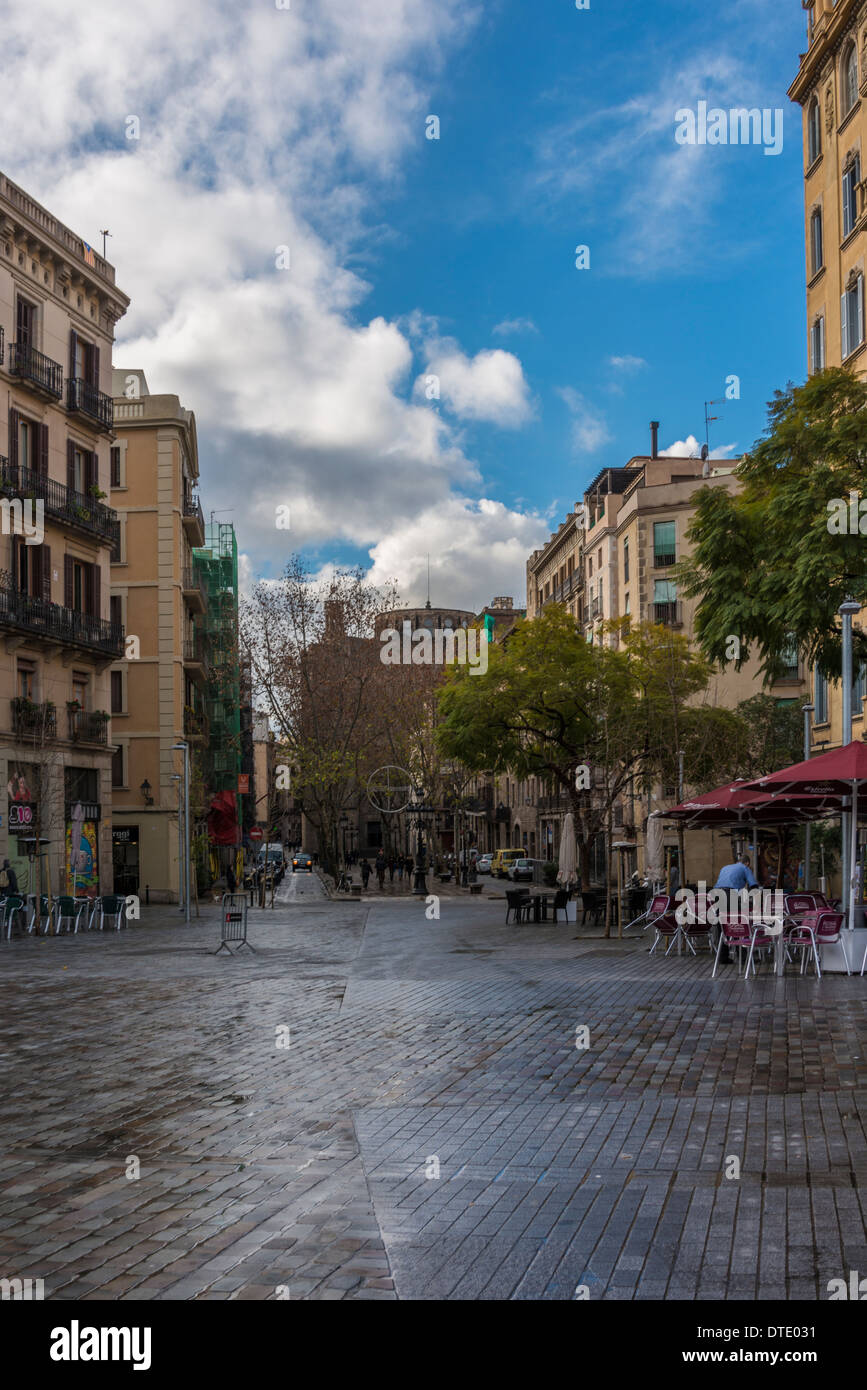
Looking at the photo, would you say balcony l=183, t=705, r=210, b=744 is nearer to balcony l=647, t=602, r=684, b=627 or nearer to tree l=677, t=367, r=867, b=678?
balcony l=647, t=602, r=684, b=627

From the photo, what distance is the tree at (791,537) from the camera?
21.7 m

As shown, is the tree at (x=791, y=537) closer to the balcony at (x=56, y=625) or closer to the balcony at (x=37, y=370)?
the balcony at (x=56, y=625)

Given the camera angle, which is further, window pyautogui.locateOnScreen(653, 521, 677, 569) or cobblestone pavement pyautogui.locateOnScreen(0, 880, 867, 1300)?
window pyautogui.locateOnScreen(653, 521, 677, 569)

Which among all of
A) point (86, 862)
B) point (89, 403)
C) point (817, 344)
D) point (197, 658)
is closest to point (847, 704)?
point (817, 344)

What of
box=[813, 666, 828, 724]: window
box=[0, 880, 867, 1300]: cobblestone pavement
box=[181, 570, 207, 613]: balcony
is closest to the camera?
box=[0, 880, 867, 1300]: cobblestone pavement

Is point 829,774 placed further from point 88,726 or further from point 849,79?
point 88,726

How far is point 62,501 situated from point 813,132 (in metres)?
22.8

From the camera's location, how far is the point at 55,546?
36.8 m

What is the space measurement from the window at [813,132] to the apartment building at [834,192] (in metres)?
0.03

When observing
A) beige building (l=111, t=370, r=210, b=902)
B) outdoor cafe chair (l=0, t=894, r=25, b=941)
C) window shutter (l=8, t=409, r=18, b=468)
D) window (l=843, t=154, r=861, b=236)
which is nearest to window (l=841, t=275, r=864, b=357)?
window (l=843, t=154, r=861, b=236)

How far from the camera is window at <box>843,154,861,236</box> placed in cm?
3147

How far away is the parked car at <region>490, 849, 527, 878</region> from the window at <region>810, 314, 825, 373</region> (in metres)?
38.0

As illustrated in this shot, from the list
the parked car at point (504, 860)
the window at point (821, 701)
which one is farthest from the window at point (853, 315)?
the parked car at point (504, 860)
